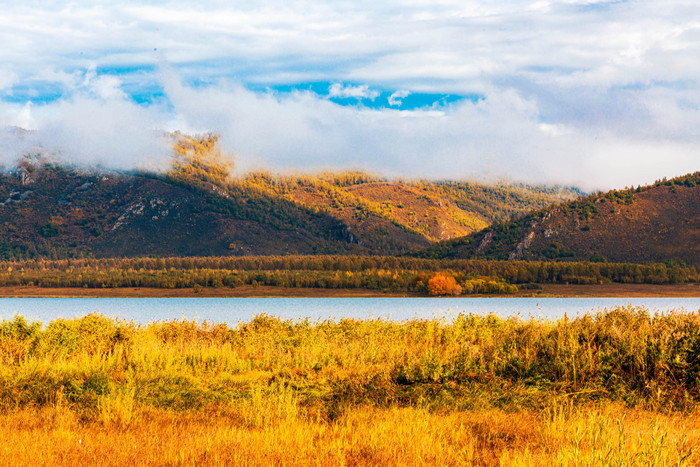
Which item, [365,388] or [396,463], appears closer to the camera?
[396,463]

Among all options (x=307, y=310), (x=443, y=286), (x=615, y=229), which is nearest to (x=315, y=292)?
(x=443, y=286)

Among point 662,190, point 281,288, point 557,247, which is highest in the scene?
point 662,190

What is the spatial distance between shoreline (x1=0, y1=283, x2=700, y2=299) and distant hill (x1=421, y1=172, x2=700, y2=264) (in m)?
17.4

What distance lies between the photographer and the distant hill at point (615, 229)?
13012cm

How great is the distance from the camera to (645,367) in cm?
1248

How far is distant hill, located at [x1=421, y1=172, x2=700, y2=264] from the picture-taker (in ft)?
427

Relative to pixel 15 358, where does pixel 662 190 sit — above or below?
above

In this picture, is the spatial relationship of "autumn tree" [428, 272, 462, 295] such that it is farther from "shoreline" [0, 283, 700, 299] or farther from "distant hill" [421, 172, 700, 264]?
"distant hill" [421, 172, 700, 264]

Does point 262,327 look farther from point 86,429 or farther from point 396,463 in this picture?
point 396,463

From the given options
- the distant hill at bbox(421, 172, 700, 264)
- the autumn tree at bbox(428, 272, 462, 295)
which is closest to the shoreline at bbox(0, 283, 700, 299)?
the autumn tree at bbox(428, 272, 462, 295)

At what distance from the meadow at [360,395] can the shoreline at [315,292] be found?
100888 millimetres

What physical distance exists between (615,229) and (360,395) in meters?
142

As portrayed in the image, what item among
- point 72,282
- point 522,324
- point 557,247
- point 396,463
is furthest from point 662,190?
point 396,463

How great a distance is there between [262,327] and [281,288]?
356 ft
